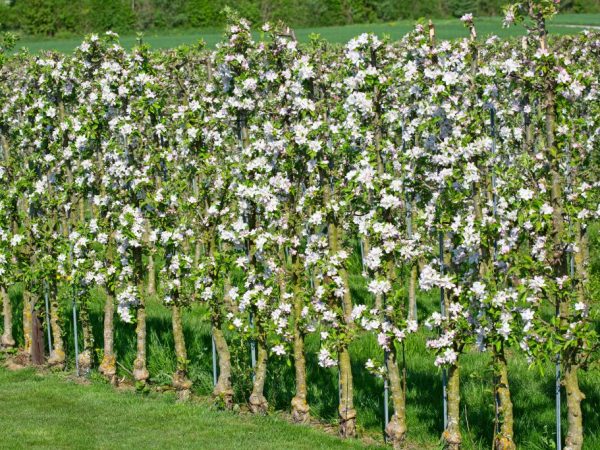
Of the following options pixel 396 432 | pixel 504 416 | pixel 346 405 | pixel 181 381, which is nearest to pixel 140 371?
pixel 181 381

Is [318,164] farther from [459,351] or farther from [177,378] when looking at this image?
[177,378]

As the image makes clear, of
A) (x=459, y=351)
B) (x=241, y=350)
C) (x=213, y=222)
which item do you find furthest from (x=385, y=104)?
(x=459, y=351)

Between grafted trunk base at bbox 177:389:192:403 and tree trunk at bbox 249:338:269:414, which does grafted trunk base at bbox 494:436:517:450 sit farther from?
grafted trunk base at bbox 177:389:192:403

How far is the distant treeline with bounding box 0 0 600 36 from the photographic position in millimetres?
68375

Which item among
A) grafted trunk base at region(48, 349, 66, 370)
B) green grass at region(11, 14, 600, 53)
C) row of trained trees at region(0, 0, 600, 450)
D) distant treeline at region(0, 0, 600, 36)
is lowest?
grafted trunk base at region(48, 349, 66, 370)

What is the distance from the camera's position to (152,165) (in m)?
13.0

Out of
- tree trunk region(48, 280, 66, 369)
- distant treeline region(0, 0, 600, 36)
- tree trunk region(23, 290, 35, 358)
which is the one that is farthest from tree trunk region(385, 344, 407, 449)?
distant treeline region(0, 0, 600, 36)

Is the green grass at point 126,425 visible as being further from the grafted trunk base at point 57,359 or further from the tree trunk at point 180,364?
the grafted trunk base at point 57,359

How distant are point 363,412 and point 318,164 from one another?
129 inches

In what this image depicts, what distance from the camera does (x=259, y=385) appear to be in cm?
1198

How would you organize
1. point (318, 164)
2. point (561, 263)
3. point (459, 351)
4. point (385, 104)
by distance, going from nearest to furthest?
point (561, 263), point (459, 351), point (318, 164), point (385, 104)

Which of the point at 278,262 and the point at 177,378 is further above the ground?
the point at 278,262

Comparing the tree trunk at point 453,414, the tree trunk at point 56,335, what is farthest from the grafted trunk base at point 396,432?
the tree trunk at point 56,335

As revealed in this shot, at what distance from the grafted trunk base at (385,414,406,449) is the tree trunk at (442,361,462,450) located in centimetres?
59
